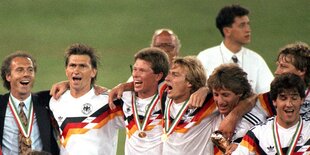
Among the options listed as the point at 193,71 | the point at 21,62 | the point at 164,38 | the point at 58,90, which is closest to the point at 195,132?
the point at 193,71

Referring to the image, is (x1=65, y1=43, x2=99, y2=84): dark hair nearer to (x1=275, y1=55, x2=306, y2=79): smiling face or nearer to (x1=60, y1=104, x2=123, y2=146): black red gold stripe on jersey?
(x1=60, y1=104, x2=123, y2=146): black red gold stripe on jersey

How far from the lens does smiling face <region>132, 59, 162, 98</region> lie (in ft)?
32.8

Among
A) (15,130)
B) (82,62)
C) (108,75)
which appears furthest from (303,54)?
(108,75)

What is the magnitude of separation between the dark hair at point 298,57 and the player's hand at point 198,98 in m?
0.73

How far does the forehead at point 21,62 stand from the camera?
34.2ft

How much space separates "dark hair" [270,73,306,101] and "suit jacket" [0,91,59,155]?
2364 mm

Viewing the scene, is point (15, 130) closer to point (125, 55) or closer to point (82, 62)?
point (82, 62)

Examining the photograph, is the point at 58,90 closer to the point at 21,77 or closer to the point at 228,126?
the point at 21,77

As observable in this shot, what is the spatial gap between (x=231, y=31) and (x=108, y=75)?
331 cm

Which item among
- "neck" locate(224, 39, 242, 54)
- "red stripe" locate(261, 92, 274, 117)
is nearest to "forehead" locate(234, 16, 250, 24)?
"neck" locate(224, 39, 242, 54)

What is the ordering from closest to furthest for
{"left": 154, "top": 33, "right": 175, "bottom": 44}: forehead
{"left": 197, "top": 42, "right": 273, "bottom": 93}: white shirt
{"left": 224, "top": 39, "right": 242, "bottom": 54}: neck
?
{"left": 154, "top": 33, "right": 175, "bottom": 44}: forehead → {"left": 197, "top": 42, "right": 273, "bottom": 93}: white shirt → {"left": 224, "top": 39, "right": 242, "bottom": 54}: neck

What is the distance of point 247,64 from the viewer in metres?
11.9

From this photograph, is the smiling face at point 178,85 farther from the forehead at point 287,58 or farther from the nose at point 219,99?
the forehead at point 287,58

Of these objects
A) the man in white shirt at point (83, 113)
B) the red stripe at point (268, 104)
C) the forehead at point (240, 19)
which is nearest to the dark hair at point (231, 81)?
the red stripe at point (268, 104)
